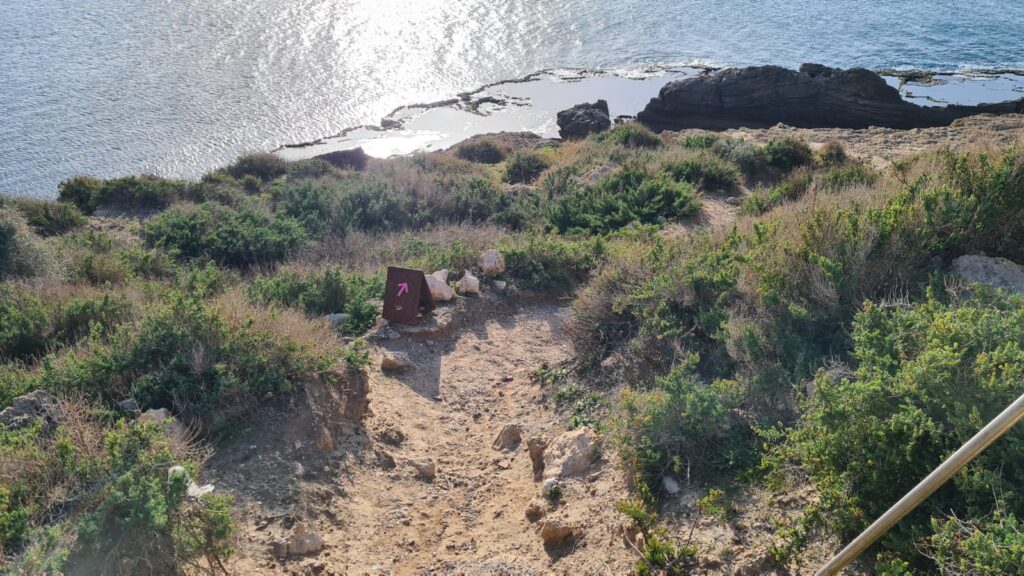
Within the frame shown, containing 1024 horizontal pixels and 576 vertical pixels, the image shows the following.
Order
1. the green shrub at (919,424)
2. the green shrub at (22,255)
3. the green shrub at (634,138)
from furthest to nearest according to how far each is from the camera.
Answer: the green shrub at (634,138)
the green shrub at (22,255)
the green shrub at (919,424)

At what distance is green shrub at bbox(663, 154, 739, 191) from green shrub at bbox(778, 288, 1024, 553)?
10411mm

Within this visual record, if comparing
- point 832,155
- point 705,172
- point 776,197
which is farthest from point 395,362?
point 832,155

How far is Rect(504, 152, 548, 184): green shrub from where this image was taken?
18.1m

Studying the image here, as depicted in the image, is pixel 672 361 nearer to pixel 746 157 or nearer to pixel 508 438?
pixel 508 438

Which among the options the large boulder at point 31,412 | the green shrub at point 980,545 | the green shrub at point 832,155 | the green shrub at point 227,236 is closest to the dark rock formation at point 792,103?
the green shrub at point 832,155

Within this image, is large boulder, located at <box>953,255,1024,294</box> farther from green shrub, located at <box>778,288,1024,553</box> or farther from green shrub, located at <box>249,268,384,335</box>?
green shrub, located at <box>249,268,384,335</box>

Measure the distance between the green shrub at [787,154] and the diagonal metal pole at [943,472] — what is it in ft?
48.3

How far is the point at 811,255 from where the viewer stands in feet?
18.1

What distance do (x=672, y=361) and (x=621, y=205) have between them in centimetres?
650

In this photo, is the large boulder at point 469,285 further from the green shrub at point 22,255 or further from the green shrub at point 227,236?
the green shrub at point 22,255

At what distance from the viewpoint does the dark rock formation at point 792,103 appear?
26125 mm

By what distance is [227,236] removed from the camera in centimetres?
1199

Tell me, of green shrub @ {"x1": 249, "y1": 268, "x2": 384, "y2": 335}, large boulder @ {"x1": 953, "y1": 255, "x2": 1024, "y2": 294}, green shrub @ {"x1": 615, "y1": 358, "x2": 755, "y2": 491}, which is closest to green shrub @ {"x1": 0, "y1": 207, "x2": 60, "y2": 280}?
green shrub @ {"x1": 249, "y1": 268, "x2": 384, "y2": 335}

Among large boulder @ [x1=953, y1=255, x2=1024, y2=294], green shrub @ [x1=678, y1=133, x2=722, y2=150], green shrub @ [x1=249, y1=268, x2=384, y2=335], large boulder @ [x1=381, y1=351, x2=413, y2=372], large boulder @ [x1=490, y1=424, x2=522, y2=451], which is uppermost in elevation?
large boulder @ [x1=953, y1=255, x2=1024, y2=294]
